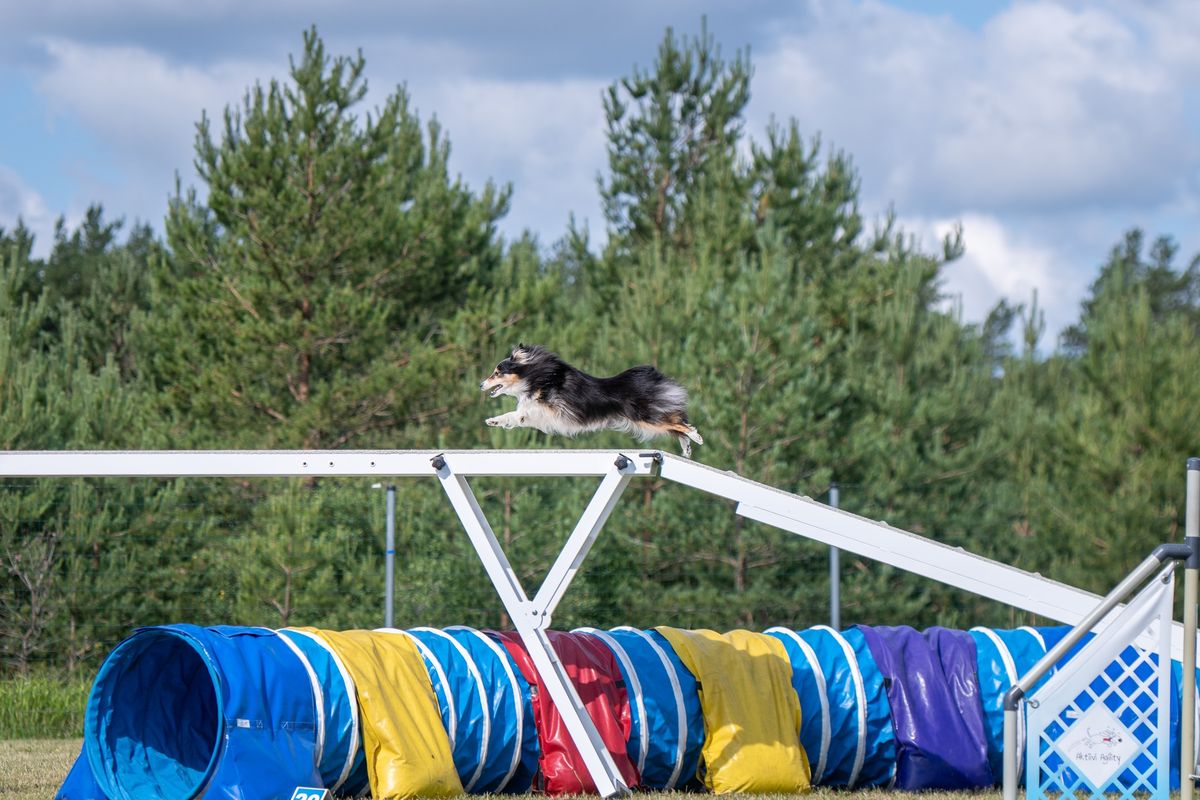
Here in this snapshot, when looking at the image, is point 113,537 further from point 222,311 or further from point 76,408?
point 222,311

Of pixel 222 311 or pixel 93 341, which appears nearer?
pixel 222 311

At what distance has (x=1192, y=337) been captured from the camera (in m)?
16.2

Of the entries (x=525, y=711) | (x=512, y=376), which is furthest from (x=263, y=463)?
(x=525, y=711)

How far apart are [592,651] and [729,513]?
22.1 ft

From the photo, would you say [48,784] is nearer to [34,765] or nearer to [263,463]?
[34,765]

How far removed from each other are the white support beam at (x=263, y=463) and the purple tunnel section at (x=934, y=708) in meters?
2.16

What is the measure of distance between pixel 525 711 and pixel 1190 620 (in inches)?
124

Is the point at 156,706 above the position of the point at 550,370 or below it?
below

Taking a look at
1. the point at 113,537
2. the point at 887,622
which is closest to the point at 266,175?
the point at 113,537

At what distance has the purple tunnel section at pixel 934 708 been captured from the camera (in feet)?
23.4

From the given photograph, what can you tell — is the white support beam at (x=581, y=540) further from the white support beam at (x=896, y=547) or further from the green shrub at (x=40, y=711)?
the green shrub at (x=40, y=711)

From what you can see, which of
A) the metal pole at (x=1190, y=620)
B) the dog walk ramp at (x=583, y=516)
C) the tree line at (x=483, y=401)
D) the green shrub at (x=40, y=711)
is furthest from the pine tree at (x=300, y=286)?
the metal pole at (x=1190, y=620)

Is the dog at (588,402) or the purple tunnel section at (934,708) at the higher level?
the dog at (588,402)

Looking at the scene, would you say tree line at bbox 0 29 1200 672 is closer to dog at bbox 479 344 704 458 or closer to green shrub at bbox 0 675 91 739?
green shrub at bbox 0 675 91 739
